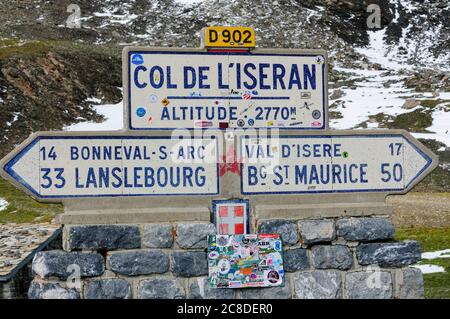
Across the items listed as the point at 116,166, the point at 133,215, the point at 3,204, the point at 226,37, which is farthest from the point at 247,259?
the point at 3,204

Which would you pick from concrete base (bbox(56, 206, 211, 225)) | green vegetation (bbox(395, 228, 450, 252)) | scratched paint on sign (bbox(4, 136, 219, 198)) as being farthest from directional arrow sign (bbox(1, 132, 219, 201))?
green vegetation (bbox(395, 228, 450, 252))

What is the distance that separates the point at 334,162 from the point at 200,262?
155cm

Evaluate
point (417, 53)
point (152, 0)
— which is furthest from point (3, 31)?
point (417, 53)

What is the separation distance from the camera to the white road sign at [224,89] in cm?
580

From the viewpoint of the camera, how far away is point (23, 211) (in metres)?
27.6

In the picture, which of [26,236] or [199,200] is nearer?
[199,200]

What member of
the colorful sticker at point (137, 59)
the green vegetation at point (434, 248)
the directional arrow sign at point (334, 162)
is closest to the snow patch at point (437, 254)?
the green vegetation at point (434, 248)

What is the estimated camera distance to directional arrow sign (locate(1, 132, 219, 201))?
5543 millimetres

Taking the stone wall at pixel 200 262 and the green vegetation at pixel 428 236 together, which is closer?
the stone wall at pixel 200 262

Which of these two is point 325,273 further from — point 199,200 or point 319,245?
point 199,200

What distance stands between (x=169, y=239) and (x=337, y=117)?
54.3m

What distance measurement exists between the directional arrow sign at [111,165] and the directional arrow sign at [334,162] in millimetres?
417

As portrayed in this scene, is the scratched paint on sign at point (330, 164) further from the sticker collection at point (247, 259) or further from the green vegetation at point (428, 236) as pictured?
the green vegetation at point (428, 236)

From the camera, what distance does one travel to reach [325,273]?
579cm
